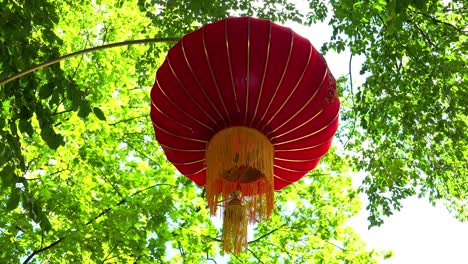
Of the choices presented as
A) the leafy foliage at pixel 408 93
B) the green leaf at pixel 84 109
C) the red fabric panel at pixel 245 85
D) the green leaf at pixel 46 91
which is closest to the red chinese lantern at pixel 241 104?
the red fabric panel at pixel 245 85

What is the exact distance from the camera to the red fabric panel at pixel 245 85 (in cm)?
228

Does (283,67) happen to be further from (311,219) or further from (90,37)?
(90,37)

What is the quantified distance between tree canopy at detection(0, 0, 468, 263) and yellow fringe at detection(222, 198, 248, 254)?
203 centimetres

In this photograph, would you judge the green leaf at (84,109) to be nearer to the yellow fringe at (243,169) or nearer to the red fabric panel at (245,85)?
the red fabric panel at (245,85)

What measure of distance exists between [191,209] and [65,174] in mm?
2038

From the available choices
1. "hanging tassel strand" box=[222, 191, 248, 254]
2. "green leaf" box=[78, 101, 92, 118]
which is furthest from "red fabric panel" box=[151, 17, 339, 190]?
"green leaf" box=[78, 101, 92, 118]

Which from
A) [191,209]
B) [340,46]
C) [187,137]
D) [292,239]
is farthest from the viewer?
[292,239]

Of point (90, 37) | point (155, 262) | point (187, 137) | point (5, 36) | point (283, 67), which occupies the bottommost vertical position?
point (187, 137)

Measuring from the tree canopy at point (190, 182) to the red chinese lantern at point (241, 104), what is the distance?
175 cm

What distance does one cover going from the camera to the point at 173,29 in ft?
20.2

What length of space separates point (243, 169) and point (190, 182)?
4.56m

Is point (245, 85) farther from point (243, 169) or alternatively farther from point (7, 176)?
point (7, 176)

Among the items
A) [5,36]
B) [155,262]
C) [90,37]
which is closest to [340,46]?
[155,262]

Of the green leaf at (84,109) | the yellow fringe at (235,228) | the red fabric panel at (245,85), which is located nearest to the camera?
the red fabric panel at (245,85)
